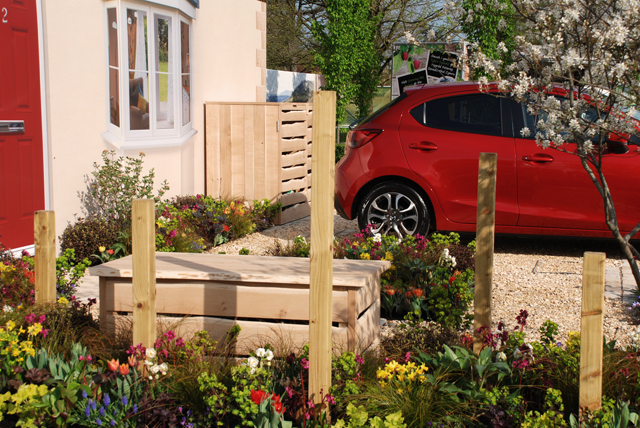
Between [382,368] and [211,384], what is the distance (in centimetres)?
85

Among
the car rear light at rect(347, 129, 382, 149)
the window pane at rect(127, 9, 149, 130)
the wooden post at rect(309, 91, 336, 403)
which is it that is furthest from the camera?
the window pane at rect(127, 9, 149, 130)

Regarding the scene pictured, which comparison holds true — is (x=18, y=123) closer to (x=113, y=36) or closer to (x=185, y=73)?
(x=113, y=36)

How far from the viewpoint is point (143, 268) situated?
2.94 m

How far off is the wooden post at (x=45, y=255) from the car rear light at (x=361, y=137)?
389cm

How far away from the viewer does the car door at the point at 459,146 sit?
6355 millimetres

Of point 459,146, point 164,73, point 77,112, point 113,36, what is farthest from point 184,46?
point 459,146

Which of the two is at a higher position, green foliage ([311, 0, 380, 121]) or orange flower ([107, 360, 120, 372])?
green foliage ([311, 0, 380, 121])

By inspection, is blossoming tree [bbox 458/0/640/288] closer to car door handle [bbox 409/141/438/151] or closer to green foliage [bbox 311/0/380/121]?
car door handle [bbox 409/141/438/151]

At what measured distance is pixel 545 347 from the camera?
3.04m

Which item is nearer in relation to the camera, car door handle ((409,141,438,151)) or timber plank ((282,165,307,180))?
car door handle ((409,141,438,151))

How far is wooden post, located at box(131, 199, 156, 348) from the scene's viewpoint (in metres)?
2.93

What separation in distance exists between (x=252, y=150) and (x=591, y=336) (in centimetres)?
648

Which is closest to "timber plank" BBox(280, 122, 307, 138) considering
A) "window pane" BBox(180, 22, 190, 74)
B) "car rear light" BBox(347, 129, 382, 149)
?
"window pane" BBox(180, 22, 190, 74)

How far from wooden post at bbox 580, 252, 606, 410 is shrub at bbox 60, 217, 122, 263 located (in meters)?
4.66
